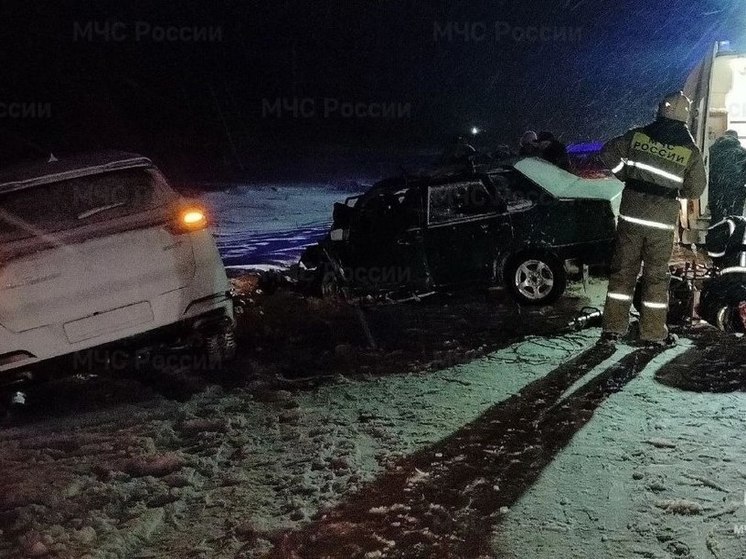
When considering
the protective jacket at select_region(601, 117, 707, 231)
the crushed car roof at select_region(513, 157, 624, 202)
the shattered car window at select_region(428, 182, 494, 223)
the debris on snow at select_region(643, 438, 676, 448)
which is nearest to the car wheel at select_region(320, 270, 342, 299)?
the shattered car window at select_region(428, 182, 494, 223)

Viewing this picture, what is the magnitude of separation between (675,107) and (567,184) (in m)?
2.01

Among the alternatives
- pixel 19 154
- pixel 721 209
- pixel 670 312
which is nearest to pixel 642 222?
pixel 670 312

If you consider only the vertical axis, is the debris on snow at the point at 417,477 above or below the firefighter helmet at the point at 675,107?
below

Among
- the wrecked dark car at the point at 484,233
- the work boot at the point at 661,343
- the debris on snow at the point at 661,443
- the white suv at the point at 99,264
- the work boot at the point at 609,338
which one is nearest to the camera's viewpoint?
the debris on snow at the point at 661,443

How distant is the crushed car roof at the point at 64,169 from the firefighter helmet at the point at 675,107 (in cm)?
390

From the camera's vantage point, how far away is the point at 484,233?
6.66 m

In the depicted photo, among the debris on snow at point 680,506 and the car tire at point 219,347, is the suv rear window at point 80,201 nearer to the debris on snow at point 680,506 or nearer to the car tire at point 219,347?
the car tire at point 219,347

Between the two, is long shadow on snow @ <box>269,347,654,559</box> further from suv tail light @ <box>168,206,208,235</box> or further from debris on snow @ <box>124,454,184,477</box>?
suv tail light @ <box>168,206,208,235</box>

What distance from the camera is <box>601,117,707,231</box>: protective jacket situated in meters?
4.89

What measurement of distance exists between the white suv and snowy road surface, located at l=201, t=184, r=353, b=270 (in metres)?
4.68

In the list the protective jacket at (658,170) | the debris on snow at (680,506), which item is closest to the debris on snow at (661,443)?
the debris on snow at (680,506)

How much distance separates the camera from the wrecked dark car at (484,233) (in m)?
6.52

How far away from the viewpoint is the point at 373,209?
721 centimetres

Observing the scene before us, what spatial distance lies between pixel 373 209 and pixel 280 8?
6021 cm
